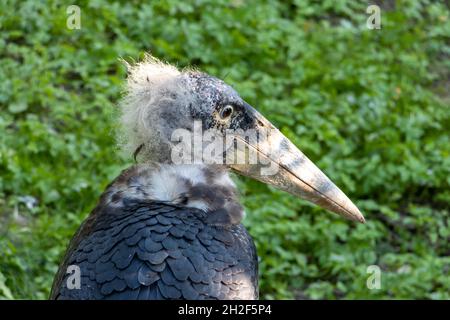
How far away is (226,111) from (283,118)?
2.88 m

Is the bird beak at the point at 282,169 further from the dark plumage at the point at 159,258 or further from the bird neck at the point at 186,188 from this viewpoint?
the dark plumage at the point at 159,258

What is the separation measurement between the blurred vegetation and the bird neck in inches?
48.0

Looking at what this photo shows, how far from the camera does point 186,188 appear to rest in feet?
14.6

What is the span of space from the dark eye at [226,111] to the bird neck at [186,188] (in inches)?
10.8

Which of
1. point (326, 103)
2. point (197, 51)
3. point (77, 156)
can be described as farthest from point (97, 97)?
point (326, 103)

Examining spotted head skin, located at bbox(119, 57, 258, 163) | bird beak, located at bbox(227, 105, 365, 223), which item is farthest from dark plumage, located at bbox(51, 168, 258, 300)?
bird beak, located at bbox(227, 105, 365, 223)

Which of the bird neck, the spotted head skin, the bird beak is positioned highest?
the spotted head skin

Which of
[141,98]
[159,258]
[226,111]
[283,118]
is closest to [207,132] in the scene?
[226,111]

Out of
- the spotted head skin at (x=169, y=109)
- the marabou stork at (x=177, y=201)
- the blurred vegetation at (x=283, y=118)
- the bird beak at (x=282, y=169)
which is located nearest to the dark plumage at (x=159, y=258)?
the marabou stork at (x=177, y=201)

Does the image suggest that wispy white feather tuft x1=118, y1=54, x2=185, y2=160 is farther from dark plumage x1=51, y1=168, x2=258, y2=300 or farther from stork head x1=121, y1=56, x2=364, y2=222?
dark plumage x1=51, y1=168, x2=258, y2=300

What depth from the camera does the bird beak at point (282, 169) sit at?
4855 millimetres

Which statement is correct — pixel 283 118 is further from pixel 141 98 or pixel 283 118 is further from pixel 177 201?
pixel 177 201

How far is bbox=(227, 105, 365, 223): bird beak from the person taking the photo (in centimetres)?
486
